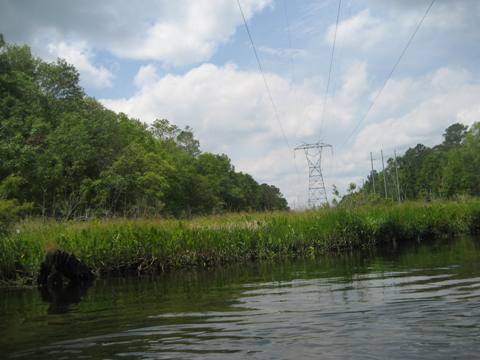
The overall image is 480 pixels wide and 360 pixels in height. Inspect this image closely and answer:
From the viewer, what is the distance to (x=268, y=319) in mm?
5727

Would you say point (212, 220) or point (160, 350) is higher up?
point (212, 220)

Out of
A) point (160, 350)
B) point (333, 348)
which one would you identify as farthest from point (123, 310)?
point (333, 348)

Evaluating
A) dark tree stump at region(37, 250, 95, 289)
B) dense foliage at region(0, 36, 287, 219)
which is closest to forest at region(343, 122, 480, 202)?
dense foliage at region(0, 36, 287, 219)

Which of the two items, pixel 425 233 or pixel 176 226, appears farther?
pixel 425 233

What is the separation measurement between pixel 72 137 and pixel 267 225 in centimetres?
2674

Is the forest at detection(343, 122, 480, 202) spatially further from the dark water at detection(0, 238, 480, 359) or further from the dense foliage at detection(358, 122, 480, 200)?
the dark water at detection(0, 238, 480, 359)

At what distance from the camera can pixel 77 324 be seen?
6.35 m

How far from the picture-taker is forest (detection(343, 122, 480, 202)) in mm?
76312

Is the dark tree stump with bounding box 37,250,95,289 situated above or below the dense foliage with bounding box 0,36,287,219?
below

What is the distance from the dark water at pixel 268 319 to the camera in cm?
429

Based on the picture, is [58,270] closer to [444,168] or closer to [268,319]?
[268,319]

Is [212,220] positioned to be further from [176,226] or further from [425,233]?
[425,233]

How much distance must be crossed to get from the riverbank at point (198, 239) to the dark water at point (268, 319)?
8.14 ft

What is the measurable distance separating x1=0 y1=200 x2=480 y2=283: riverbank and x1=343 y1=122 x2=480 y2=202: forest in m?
29.0
